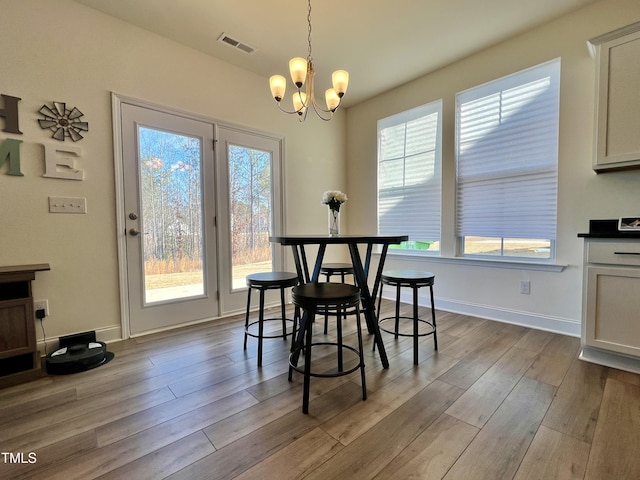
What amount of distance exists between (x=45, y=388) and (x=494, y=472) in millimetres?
2467

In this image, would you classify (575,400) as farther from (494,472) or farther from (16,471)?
(16,471)

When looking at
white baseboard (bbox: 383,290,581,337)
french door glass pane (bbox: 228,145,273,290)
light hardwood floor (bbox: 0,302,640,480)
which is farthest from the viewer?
french door glass pane (bbox: 228,145,273,290)

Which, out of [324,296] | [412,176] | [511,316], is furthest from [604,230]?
[324,296]

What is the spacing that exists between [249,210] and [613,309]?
126 inches

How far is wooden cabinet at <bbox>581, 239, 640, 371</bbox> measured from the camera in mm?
1874

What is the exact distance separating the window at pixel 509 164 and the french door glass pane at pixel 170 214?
2.81m

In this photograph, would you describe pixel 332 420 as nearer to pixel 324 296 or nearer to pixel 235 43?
pixel 324 296

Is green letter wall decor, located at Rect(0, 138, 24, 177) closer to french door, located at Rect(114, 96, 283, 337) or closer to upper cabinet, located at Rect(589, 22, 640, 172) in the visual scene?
french door, located at Rect(114, 96, 283, 337)

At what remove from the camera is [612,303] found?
1.95 m

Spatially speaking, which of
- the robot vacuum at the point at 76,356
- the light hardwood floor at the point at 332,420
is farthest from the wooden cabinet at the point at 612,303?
the robot vacuum at the point at 76,356

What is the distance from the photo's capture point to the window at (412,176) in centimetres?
343

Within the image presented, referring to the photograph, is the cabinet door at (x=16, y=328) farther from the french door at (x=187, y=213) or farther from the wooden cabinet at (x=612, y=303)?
the wooden cabinet at (x=612, y=303)

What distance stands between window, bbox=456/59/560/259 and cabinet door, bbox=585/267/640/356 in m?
0.70

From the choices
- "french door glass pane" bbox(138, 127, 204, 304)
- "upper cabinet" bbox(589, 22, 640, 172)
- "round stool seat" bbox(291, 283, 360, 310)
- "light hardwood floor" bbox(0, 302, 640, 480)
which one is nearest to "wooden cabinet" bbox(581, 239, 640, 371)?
"light hardwood floor" bbox(0, 302, 640, 480)
